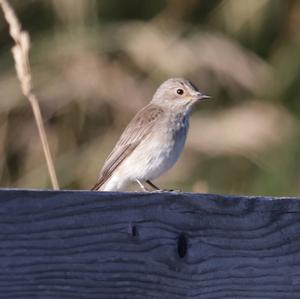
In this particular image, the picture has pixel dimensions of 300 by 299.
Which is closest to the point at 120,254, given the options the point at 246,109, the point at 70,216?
the point at 70,216

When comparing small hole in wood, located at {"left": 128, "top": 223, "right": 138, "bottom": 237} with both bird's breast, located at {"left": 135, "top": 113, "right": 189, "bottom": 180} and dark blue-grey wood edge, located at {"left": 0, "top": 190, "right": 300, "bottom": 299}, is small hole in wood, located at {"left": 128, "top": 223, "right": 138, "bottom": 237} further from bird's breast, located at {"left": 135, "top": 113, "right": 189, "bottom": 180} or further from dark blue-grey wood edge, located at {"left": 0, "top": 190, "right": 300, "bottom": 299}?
bird's breast, located at {"left": 135, "top": 113, "right": 189, "bottom": 180}

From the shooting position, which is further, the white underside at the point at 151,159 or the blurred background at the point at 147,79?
the blurred background at the point at 147,79

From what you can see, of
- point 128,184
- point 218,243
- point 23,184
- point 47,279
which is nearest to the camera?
point 47,279

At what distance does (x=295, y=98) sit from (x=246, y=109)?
51 cm

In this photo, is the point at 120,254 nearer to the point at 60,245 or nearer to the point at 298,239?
the point at 60,245

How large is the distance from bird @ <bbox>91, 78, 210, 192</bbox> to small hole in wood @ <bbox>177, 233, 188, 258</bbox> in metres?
3.65

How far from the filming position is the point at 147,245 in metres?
3.16

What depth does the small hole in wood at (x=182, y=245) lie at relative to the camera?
127 inches

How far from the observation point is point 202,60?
30.3ft

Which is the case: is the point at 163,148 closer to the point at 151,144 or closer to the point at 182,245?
the point at 151,144

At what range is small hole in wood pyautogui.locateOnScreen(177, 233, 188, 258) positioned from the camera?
322cm

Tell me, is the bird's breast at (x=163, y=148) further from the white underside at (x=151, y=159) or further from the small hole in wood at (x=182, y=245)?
the small hole in wood at (x=182, y=245)

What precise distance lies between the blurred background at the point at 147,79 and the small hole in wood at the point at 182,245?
5.36 metres

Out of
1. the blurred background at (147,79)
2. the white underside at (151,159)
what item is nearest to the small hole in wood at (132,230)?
the white underside at (151,159)
